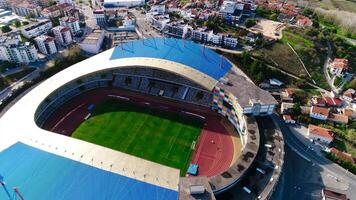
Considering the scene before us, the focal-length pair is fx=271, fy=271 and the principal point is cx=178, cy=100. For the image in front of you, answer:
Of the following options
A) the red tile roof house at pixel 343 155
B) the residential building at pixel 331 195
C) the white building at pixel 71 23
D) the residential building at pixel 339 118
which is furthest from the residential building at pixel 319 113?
the white building at pixel 71 23

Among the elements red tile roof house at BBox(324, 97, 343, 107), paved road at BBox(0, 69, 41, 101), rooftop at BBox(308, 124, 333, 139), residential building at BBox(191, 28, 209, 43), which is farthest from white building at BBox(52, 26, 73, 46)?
red tile roof house at BBox(324, 97, 343, 107)

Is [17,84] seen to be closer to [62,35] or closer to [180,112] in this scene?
[62,35]

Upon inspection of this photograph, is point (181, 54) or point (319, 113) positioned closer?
point (319, 113)

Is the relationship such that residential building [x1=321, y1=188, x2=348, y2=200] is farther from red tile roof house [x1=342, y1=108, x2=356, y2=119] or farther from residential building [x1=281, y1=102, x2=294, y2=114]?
red tile roof house [x1=342, y1=108, x2=356, y2=119]

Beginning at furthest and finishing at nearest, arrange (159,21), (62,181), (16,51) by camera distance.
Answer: (159,21) → (16,51) → (62,181)

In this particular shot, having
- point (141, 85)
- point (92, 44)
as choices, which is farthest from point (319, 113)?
point (92, 44)

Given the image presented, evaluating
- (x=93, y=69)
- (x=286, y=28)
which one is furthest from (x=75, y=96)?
(x=286, y=28)

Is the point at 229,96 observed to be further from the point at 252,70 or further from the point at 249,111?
the point at 252,70
